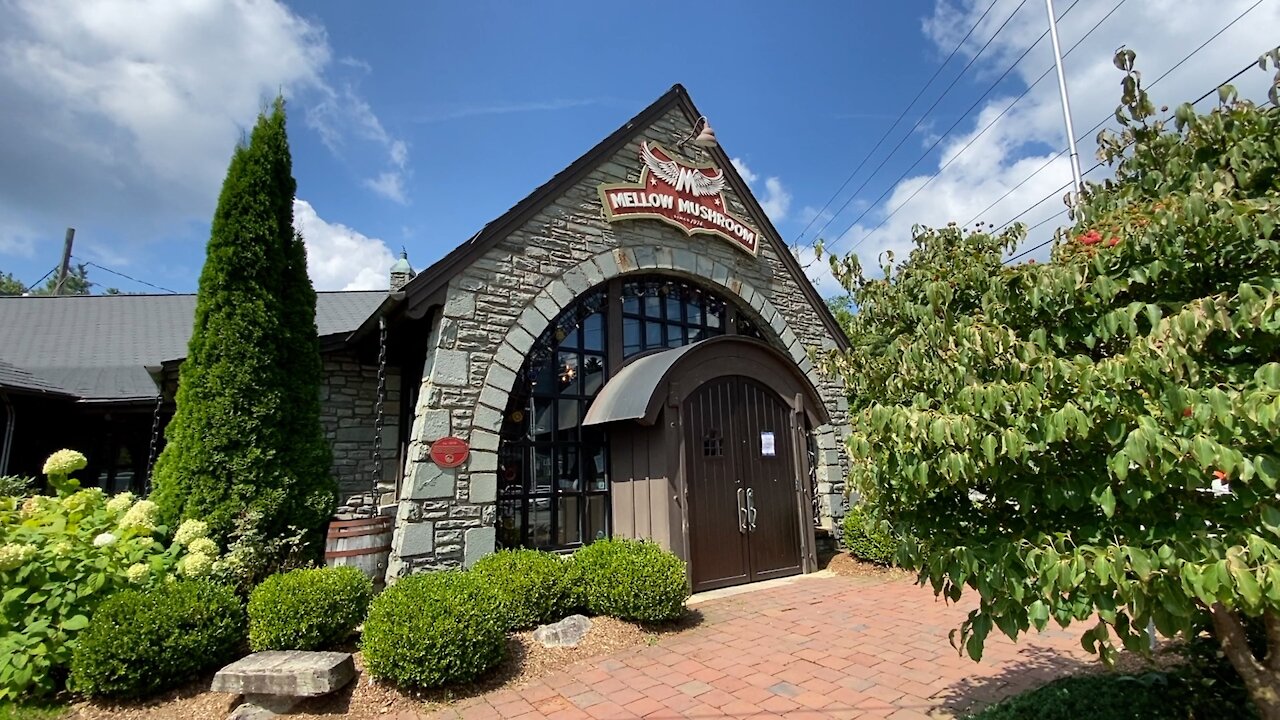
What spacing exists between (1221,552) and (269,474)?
690 centimetres

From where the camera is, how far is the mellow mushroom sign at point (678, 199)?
8.38m

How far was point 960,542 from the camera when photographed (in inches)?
107

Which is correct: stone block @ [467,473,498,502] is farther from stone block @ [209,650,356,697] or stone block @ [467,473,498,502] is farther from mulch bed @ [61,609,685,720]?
stone block @ [209,650,356,697]

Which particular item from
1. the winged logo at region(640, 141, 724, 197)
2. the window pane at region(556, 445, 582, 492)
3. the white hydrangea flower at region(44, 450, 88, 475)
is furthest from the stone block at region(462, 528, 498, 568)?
the winged logo at region(640, 141, 724, 197)

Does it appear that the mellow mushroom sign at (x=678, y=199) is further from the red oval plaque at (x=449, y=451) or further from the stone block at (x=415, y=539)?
the stone block at (x=415, y=539)

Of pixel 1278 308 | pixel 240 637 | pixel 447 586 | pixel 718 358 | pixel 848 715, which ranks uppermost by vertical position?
pixel 718 358

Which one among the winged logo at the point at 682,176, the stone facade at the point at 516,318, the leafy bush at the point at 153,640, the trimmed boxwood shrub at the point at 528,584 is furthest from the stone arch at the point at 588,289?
the leafy bush at the point at 153,640

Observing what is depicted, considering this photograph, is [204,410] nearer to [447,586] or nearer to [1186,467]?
[447,586]

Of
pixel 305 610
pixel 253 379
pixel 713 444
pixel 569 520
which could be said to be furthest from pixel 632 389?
pixel 253 379

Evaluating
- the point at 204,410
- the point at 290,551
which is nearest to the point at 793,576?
the point at 290,551

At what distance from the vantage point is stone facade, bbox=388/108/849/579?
6.33 meters

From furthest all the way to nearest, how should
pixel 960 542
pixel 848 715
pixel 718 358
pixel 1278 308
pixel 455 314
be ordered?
1. pixel 718 358
2. pixel 455 314
3. pixel 848 715
4. pixel 960 542
5. pixel 1278 308

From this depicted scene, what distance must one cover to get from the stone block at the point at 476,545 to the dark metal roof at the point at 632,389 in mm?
1753

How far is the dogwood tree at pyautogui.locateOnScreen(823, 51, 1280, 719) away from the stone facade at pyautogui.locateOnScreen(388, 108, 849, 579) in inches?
179
